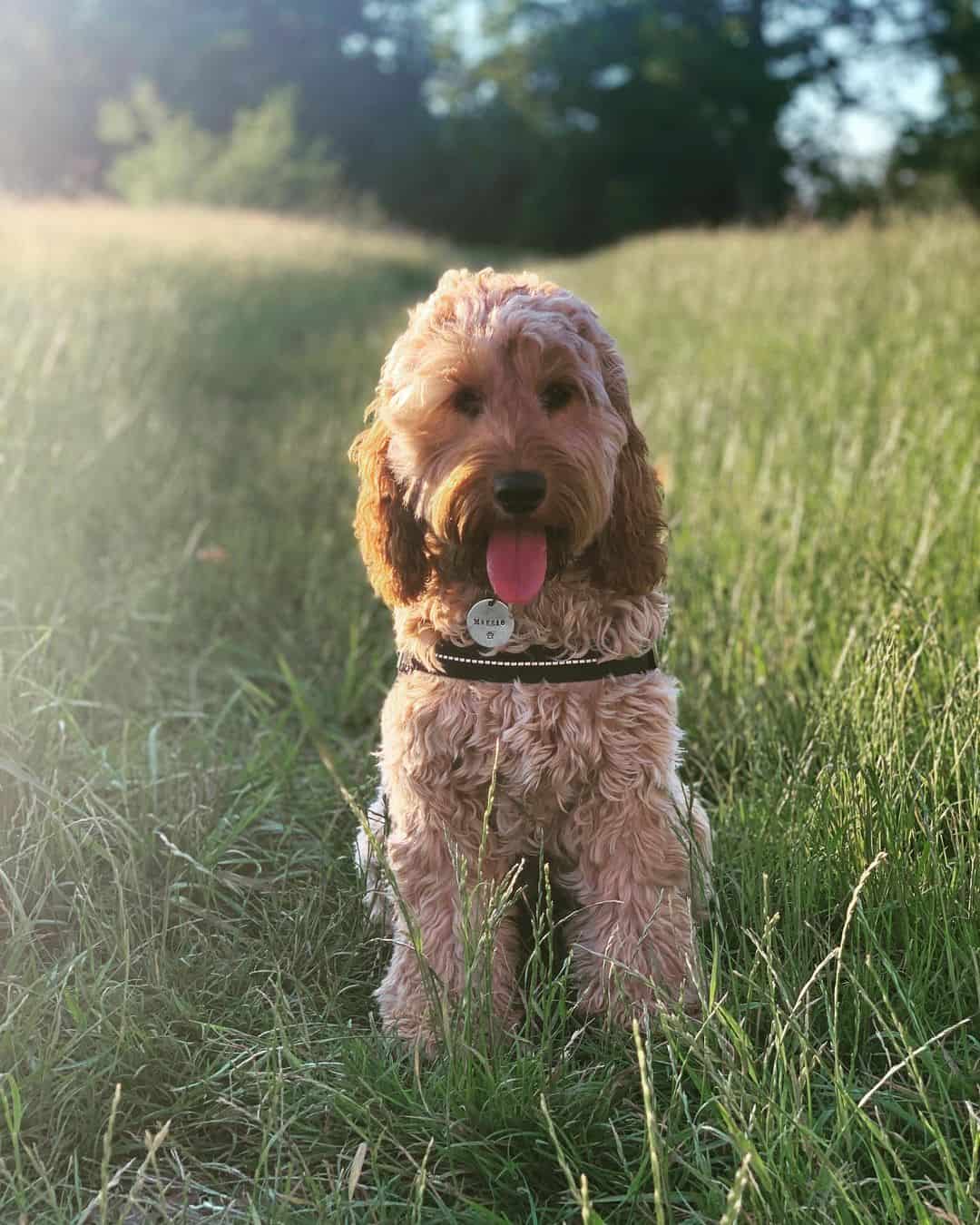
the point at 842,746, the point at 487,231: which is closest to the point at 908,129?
the point at 487,231

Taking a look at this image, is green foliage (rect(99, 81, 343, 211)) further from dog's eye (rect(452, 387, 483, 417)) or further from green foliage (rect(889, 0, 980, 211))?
dog's eye (rect(452, 387, 483, 417))

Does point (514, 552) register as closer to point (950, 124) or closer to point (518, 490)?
point (518, 490)

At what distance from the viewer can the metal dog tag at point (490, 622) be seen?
274 cm

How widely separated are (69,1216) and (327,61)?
2100 inches

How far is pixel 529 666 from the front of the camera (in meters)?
2.75

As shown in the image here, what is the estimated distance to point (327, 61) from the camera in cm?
4994

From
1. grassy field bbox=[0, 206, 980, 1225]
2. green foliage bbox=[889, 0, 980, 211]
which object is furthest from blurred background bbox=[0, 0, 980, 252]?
grassy field bbox=[0, 206, 980, 1225]

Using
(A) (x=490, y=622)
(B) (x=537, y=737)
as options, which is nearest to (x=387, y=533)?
(A) (x=490, y=622)

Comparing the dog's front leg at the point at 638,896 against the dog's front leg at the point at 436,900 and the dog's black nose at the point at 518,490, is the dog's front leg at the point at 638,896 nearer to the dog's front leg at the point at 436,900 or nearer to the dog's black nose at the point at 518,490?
the dog's front leg at the point at 436,900

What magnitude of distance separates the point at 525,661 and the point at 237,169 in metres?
32.3

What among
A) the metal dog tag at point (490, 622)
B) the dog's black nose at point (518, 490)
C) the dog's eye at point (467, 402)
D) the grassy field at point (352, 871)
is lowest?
the grassy field at point (352, 871)

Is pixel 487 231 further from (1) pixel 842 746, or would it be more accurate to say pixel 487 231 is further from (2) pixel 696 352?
(1) pixel 842 746

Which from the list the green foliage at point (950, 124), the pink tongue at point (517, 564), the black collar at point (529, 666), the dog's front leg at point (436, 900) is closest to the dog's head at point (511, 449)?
the pink tongue at point (517, 564)

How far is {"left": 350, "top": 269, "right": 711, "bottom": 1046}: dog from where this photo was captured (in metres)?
2.62
